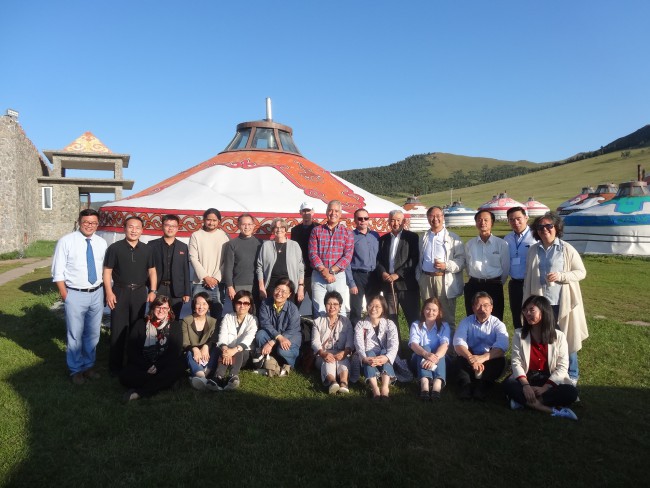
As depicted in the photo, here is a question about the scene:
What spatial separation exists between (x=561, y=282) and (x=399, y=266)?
129cm

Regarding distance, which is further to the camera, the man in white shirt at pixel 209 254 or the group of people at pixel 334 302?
the man in white shirt at pixel 209 254

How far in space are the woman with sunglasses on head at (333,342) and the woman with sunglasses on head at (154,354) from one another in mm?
1023

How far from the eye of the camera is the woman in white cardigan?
3031 mm

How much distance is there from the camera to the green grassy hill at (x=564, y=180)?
45250 millimetres

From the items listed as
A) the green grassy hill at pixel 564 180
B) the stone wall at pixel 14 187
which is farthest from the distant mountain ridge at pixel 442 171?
the stone wall at pixel 14 187

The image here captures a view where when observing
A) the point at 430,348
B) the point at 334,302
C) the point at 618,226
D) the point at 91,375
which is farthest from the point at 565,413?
the point at 618,226

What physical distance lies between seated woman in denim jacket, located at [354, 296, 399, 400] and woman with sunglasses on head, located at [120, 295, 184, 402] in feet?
4.32

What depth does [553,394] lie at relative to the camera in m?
3.04

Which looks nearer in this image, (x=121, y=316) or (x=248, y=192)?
(x=121, y=316)

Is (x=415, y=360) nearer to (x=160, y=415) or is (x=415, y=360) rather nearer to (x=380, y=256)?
(x=380, y=256)

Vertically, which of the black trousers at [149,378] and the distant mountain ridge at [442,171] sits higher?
the distant mountain ridge at [442,171]

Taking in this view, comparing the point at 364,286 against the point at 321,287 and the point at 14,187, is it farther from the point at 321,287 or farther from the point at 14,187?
the point at 14,187

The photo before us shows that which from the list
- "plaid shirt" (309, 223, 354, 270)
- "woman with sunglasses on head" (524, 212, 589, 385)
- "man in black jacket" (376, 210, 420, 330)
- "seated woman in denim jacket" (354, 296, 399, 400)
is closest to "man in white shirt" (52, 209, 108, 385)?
"plaid shirt" (309, 223, 354, 270)

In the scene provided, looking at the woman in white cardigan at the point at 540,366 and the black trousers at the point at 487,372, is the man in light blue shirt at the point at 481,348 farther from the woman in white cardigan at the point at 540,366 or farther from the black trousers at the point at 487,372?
the woman in white cardigan at the point at 540,366
